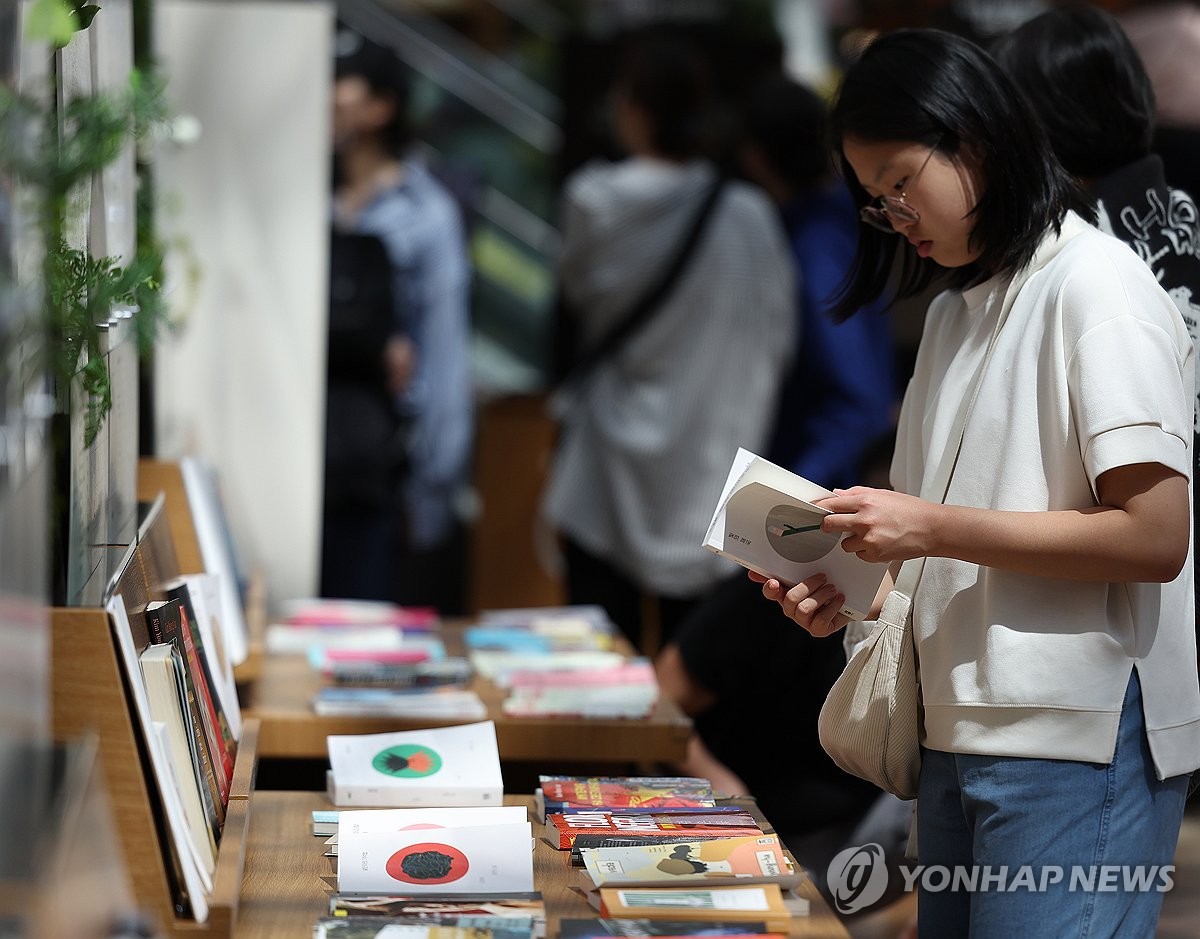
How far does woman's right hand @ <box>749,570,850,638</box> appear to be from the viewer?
1908 mm

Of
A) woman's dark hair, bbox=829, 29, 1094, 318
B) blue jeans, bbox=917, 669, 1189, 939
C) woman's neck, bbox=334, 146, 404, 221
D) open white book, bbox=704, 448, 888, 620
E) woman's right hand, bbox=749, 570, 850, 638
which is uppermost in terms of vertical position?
woman's dark hair, bbox=829, 29, 1094, 318

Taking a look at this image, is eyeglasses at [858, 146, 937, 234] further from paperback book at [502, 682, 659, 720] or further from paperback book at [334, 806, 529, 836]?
paperback book at [502, 682, 659, 720]

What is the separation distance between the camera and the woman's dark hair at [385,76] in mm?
4641

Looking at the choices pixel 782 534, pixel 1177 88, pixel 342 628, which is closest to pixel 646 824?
pixel 782 534

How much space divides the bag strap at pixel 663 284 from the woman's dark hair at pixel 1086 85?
2113 mm

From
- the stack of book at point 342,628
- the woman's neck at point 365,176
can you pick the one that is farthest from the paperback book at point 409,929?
the woman's neck at point 365,176

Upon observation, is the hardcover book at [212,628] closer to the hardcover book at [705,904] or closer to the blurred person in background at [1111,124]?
the hardcover book at [705,904]

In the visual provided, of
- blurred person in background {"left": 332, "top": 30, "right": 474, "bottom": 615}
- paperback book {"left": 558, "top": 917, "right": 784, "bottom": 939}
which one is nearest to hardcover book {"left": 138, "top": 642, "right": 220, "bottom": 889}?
paperback book {"left": 558, "top": 917, "right": 784, "bottom": 939}

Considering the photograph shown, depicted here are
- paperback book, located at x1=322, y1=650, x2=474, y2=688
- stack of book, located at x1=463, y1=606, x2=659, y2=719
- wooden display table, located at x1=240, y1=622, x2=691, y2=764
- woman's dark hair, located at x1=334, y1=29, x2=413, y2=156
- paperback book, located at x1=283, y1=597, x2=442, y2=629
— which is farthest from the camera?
woman's dark hair, located at x1=334, y1=29, x2=413, y2=156

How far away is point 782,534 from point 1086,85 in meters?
0.77

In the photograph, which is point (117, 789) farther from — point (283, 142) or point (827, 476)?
point (283, 142)

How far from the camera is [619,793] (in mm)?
2209

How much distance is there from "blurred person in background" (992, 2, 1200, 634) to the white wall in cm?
249

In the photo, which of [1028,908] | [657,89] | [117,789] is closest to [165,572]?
[117,789]
